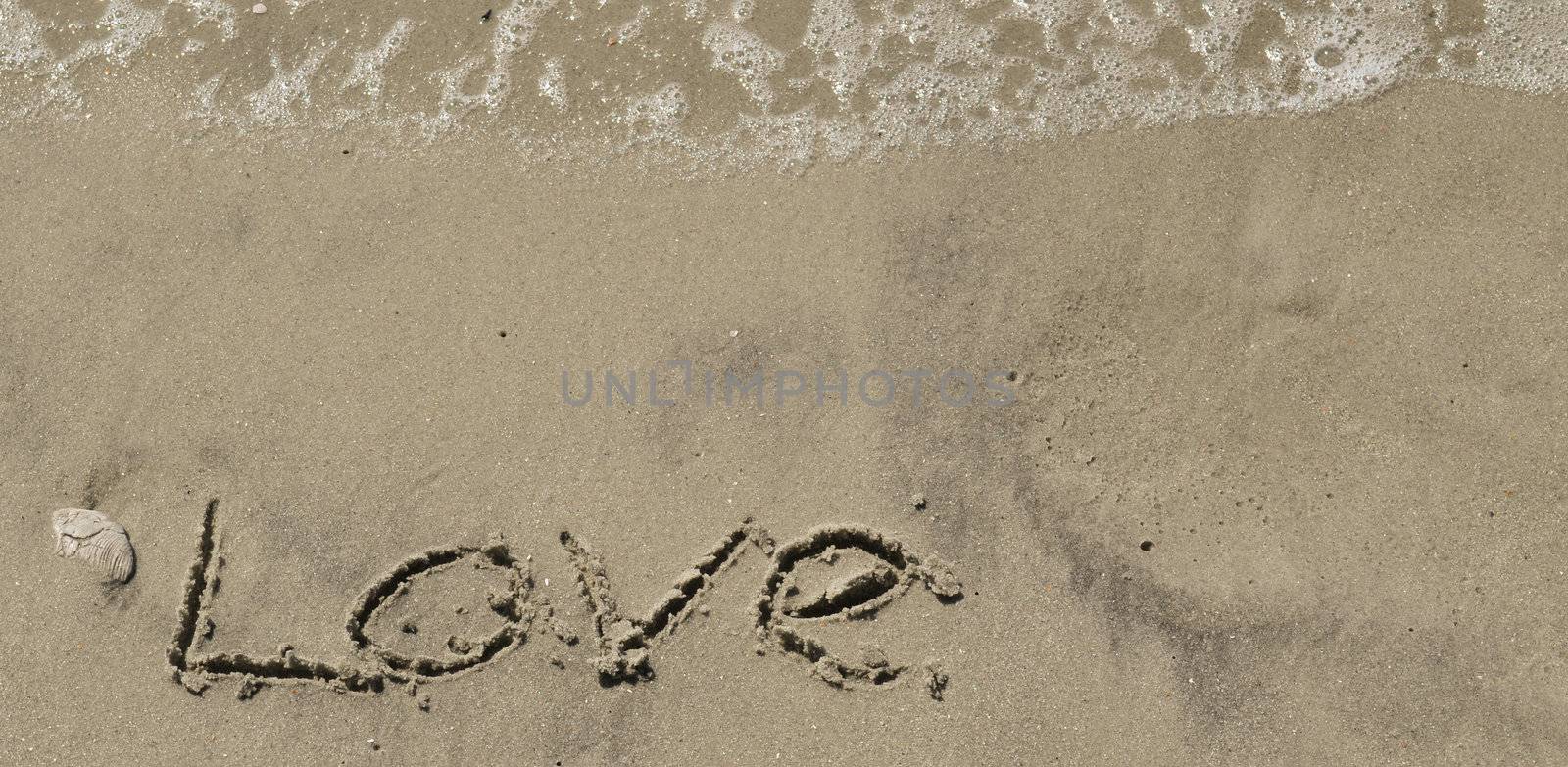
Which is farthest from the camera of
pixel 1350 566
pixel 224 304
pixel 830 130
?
pixel 830 130

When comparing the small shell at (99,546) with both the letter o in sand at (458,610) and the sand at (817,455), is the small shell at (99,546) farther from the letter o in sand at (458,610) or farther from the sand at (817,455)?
the letter o in sand at (458,610)

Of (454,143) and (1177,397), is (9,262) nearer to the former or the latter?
(454,143)

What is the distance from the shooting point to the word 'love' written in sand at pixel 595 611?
3.50 meters

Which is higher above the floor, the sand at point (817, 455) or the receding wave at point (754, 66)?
the receding wave at point (754, 66)

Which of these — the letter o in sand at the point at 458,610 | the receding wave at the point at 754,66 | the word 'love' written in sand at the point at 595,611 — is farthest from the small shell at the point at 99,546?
the receding wave at the point at 754,66

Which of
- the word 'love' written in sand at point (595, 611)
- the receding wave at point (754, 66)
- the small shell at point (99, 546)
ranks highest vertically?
the receding wave at point (754, 66)

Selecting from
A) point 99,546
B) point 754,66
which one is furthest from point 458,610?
point 754,66

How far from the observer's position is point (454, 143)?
414 cm

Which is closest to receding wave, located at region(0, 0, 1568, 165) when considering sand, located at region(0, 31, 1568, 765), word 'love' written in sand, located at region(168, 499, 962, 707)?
sand, located at region(0, 31, 1568, 765)

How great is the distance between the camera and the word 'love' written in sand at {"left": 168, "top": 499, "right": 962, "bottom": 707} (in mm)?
3500

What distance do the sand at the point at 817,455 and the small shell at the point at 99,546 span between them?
7 centimetres

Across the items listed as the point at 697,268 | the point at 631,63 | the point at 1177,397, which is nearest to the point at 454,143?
the point at 631,63

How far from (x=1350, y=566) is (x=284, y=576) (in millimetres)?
3406

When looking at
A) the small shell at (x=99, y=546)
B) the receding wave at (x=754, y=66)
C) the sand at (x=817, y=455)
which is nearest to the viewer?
the sand at (x=817, y=455)
